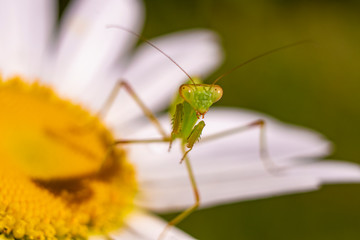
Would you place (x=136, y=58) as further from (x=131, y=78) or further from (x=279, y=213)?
(x=279, y=213)

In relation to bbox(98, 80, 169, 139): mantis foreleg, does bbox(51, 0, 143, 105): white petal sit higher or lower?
higher

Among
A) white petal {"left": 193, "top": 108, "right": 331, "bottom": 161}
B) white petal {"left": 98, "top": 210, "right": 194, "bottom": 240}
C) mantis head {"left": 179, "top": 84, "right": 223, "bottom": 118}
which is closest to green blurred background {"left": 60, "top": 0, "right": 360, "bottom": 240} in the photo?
white petal {"left": 193, "top": 108, "right": 331, "bottom": 161}

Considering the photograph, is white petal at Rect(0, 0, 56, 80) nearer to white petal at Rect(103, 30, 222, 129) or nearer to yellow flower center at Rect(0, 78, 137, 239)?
yellow flower center at Rect(0, 78, 137, 239)

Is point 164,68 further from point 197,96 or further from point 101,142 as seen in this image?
point 197,96

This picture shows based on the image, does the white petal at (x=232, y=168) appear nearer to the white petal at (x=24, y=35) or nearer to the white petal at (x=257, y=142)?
the white petal at (x=257, y=142)

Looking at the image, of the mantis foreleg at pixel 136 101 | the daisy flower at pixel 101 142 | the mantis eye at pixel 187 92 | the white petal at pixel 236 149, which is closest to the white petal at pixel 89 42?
the daisy flower at pixel 101 142

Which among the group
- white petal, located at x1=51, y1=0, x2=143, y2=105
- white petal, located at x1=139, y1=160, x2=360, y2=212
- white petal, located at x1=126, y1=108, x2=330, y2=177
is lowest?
white petal, located at x1=139, y1=160, x2=360, y2=212

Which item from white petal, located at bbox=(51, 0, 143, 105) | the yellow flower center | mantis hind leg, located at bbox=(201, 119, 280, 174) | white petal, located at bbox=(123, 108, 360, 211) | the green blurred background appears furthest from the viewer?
the green blurred background
